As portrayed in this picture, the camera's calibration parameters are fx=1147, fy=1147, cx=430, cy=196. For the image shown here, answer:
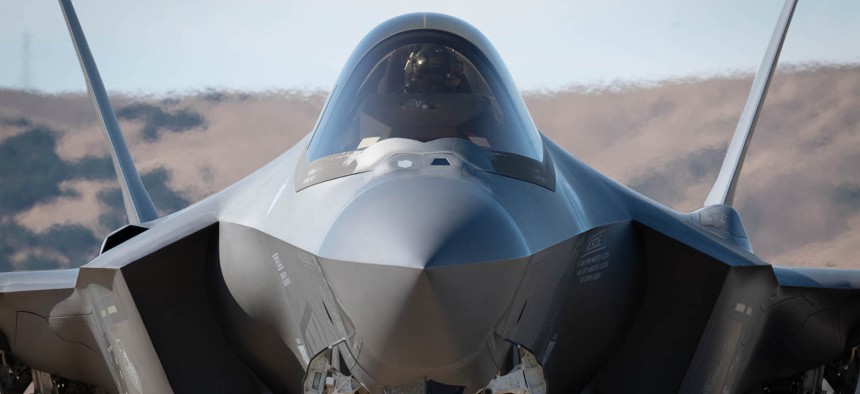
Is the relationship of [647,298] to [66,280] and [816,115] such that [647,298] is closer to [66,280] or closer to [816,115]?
[66,280]

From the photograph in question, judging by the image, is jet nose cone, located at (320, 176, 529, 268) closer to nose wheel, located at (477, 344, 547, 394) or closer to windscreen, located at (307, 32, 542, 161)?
nose wheel, located at (477, 344, 547, 394)

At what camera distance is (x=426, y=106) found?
5.16 m

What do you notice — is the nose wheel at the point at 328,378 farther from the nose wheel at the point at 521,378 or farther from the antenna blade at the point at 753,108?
the antenna blade at the point at 753,108

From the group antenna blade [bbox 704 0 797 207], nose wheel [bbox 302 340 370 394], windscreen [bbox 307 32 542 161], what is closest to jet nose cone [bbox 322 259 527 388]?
nose wheel [bbox 302 340 370 394]

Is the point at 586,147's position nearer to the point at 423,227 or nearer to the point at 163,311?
the point at 163,311

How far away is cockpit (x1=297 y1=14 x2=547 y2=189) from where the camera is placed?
4941 millimetres

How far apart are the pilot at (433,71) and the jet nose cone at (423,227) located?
105cm

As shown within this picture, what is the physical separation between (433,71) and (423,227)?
64.0 inches

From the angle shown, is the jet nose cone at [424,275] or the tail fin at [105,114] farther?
the tail fin at [105,114]

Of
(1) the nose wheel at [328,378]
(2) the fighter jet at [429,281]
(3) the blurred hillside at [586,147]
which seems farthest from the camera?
(3) the blurred hillside at [586,147]

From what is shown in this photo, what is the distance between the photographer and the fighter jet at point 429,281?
158 inches

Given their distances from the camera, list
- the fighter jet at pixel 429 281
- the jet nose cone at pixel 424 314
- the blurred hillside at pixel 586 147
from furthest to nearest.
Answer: the blurred hillside at pixel 586 147, the fighter jet at pixel 429 281, the jet nose cone at pixel 424 314

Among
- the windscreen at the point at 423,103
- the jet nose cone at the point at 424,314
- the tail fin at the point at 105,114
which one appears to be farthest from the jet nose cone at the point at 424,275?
the tail fin at the point at 105,114

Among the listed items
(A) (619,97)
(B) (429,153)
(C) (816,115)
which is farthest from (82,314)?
(C) (816,115)
